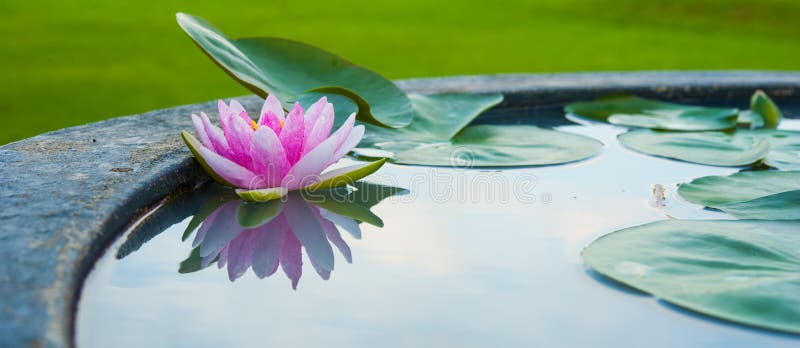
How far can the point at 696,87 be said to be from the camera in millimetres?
1797

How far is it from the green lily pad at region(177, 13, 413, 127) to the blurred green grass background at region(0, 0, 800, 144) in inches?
58.1

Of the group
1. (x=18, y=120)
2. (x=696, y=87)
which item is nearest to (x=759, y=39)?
(x=696, y=87)

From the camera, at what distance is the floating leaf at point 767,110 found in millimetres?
1498

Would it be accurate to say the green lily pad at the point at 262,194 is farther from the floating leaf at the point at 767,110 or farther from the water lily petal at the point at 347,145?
the floating leaf at the point at 767,110

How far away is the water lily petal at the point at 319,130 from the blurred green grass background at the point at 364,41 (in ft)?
5.98

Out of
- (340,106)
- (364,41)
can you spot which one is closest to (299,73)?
(340,106)

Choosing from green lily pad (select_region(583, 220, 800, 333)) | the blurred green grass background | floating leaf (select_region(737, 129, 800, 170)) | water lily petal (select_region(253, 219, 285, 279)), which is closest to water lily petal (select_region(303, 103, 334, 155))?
water lily petal (select_region(253, 219, 285, 279))

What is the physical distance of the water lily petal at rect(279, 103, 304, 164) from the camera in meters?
0.97

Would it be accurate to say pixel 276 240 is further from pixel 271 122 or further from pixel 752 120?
pixel 752 120

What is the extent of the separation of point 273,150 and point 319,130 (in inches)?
3.0

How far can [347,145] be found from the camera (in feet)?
3.36

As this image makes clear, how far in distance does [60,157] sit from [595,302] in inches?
25.2

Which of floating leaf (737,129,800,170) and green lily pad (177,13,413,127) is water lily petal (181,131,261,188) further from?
floating leaf (737,129,800,170)

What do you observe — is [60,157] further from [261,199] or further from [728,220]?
[728,220]
